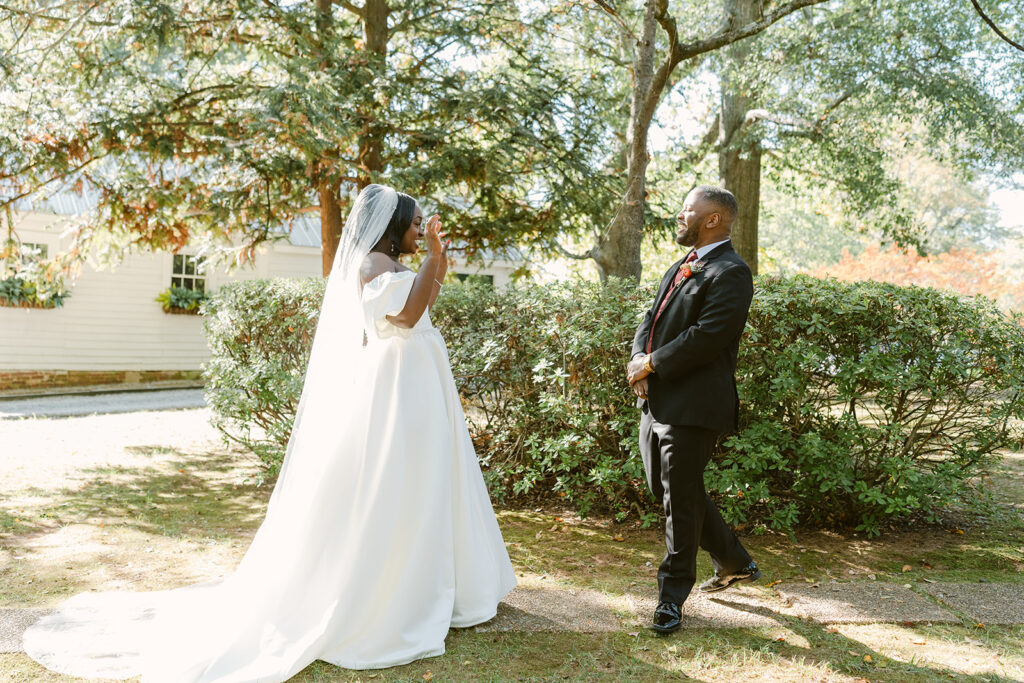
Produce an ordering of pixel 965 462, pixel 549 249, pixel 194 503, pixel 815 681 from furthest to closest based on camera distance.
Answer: pixel 549 249
pixel 194 503
pixel 965 462
pixel 815 681

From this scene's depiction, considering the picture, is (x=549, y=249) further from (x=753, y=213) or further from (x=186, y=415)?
(x=186, y=415)

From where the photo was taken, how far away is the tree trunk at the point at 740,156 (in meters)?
12.2

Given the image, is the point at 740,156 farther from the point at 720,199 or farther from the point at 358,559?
the point at 358,559

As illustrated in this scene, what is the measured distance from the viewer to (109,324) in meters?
17.2

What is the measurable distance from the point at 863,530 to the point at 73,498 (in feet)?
22.5

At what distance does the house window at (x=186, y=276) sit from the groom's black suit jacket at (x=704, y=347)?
16.2 m

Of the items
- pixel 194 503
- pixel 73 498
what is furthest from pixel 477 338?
pixel 73 498

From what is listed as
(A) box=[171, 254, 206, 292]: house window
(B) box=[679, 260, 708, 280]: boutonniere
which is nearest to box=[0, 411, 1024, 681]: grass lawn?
(B) box=[679, 260, 708, 280]: boutonniere

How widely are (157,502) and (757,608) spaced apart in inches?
210

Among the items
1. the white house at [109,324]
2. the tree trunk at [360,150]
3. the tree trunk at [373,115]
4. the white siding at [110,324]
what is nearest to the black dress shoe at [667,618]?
the tree trunk at [373,115]

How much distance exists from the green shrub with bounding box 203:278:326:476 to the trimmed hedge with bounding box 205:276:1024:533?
7.10ft

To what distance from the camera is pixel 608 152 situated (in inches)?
393

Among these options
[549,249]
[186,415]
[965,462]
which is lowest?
[186,415]

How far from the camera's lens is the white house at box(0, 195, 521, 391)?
52.7ft
